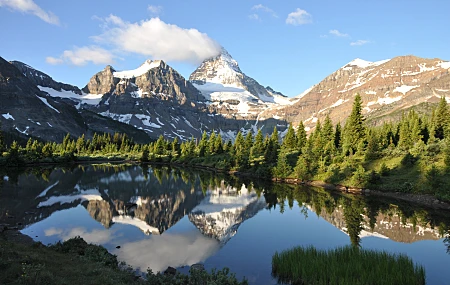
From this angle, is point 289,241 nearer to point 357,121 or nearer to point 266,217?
point 266,217

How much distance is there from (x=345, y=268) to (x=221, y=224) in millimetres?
18367

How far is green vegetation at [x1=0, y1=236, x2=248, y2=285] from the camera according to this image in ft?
38.2

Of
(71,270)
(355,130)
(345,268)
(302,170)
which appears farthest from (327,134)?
(71,270)

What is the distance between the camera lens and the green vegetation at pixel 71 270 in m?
11.6

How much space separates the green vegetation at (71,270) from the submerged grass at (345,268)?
3.22 meters

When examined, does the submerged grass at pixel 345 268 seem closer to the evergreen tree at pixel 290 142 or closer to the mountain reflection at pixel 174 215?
the mountain reflection at pixel 174 215

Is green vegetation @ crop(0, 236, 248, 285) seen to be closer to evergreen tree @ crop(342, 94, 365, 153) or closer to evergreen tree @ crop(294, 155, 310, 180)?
evergreen tree @ crop(294, 155, 310, 180)

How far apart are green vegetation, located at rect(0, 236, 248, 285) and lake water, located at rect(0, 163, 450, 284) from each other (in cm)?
280

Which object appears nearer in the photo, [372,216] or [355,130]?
[372,216]

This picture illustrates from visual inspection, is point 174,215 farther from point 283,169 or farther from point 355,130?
point 355,130

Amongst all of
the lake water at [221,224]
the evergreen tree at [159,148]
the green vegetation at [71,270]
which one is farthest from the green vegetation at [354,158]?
the green vegetation at [71,270]

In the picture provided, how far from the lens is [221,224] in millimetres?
32969

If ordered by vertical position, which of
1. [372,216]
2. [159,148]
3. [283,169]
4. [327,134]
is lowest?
[372,216]

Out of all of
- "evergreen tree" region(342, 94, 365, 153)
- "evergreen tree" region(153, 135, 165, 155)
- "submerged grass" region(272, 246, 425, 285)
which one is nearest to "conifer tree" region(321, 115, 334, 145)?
"evergreen tree" region(342, 94, 365, 153)
